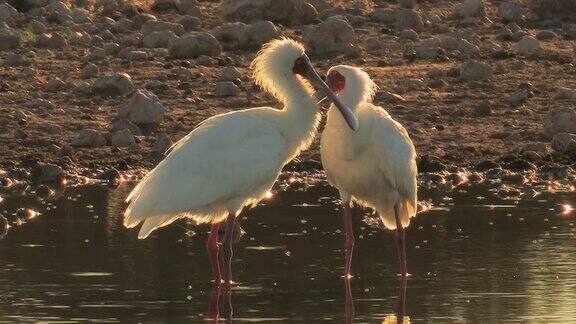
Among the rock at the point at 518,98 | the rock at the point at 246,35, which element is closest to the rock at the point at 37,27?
the rock at the point at 246,35

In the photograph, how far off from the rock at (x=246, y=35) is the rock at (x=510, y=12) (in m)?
3.65

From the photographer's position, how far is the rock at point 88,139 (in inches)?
669

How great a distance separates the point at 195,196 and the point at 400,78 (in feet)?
27.2

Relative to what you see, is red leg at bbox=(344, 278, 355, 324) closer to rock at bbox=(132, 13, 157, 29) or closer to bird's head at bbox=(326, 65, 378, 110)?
bird's head at bbox=(326, 65, 378, 110)

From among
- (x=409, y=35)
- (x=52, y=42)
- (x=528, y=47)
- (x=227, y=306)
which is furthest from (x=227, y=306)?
(x=409, y=35)

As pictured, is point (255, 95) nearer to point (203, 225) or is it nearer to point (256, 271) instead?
point (203, 225)

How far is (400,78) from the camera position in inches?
768

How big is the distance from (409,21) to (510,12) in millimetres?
1581

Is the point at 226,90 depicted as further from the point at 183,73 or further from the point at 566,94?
the point at 566,94

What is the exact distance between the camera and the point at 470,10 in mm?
23203

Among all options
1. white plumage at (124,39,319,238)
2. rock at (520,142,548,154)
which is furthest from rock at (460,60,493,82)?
white plumage at (124,39,319,238)

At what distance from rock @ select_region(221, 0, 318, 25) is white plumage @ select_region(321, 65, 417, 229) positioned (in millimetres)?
9872

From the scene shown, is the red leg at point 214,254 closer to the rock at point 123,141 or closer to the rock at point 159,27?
the rock at point 123,141

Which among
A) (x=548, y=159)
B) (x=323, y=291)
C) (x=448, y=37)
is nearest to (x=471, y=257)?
(x=323, y=291)
